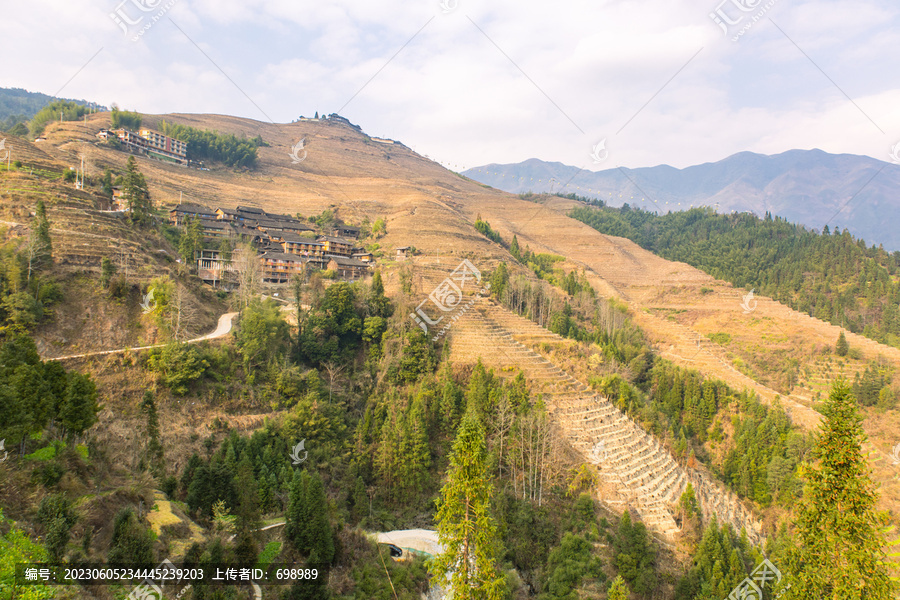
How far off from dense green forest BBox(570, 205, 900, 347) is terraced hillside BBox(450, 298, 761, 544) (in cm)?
4986

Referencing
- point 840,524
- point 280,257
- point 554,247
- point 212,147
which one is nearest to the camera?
point 840,524

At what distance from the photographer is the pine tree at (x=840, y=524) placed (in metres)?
11.7

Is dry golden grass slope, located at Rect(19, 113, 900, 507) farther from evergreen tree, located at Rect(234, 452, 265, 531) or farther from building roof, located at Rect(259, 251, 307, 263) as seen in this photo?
evergreen tree, located at Rect(234, 452, 265, 531)

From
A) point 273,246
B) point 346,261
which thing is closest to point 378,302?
point 346,261

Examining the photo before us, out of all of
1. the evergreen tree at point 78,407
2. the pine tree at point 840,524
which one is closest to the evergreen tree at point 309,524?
the evergreen tree at point 78,407

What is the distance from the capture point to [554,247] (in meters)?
87.9

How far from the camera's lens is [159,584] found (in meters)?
12.2

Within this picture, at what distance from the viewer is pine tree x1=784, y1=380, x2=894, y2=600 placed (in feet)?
38.4

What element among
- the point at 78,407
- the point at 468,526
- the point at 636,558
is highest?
the point at 78,407

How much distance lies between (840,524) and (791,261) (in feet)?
288

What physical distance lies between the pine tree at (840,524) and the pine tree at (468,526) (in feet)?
26.4

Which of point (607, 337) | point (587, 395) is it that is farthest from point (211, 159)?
point (587, 395)

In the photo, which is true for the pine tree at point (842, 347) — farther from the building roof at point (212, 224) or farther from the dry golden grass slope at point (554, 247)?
the building roof at point (212, 224)

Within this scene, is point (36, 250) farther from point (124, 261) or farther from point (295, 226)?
point (295, 226)
